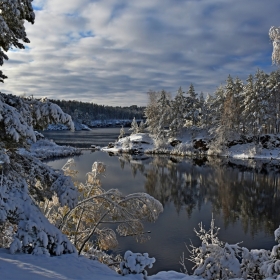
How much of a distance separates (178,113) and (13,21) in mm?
54592

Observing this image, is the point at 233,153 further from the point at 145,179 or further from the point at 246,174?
the point at 145,179

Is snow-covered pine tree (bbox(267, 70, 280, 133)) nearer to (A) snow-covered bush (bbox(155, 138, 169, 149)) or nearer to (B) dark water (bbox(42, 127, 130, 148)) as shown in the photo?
(A) snow-covered bush (bbox(155, 138, 169, 149))

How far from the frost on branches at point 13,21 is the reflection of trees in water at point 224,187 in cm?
1740

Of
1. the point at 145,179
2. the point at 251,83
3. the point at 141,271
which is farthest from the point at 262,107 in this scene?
the point at 141,271

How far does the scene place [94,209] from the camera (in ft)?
39.2

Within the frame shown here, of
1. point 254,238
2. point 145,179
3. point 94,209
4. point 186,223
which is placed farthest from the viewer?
point 145,179

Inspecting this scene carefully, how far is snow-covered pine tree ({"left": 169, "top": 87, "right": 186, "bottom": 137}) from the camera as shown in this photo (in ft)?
197

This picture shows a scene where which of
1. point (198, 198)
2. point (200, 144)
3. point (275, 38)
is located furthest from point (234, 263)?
point (200, 144)

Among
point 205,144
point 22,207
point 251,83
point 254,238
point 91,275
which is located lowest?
point 254,238

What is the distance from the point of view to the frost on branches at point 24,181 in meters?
6.35

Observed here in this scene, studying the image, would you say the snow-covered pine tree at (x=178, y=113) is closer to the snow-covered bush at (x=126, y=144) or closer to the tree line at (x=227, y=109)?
the tree line at (x=227, y=109)

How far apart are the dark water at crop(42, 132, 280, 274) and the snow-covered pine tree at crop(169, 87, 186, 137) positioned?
12.0 m

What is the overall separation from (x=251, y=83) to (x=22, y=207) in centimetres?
5268

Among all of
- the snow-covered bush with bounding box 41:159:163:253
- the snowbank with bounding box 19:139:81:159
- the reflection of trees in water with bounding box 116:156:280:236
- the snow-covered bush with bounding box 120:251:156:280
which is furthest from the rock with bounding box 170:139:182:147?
the snow-covered bush with bounding box 120:251:156:280
